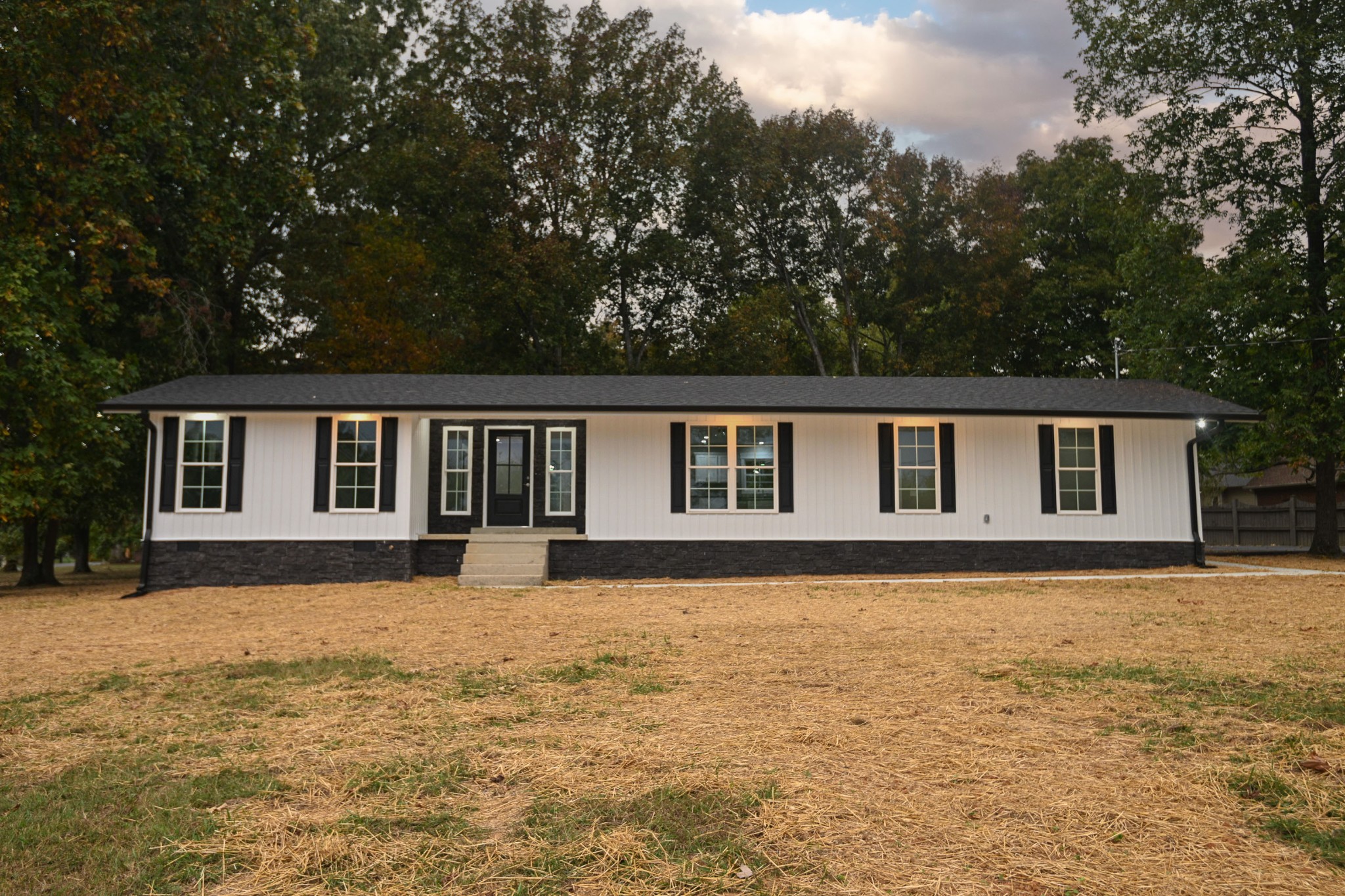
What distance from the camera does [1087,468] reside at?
16.3m

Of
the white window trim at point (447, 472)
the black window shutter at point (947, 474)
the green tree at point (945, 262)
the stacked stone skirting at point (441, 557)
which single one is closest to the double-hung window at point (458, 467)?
the white window trim at point (447, 472)

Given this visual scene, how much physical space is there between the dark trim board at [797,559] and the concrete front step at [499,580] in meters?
1.08

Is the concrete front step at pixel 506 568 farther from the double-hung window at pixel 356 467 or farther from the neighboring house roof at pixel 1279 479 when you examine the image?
the neighboring house roof at pixel 1279 479

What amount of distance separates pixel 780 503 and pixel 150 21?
16.0 meters

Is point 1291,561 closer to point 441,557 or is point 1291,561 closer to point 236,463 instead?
point 441,557

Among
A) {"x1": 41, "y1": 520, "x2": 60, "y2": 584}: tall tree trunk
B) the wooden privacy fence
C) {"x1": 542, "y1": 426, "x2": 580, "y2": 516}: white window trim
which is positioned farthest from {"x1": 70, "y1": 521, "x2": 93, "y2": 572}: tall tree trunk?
the wooden privacy fence

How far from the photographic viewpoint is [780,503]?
16.0 m

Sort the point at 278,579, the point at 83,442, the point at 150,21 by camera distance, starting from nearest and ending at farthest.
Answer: the point at 278,579, the point at 83,442, the point at 150,21

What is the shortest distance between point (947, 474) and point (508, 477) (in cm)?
814

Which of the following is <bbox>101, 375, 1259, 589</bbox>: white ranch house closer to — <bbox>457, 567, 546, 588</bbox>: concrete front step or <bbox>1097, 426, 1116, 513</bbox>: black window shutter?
<bbox>1097, 426, 1116, 513</bbox>: black window shutter

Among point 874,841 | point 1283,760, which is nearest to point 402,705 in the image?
point 874,841

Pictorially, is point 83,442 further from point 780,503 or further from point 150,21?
point 780,503

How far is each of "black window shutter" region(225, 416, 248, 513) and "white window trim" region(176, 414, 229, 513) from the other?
0.15 feet

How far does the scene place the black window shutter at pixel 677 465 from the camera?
1603 centimetres
